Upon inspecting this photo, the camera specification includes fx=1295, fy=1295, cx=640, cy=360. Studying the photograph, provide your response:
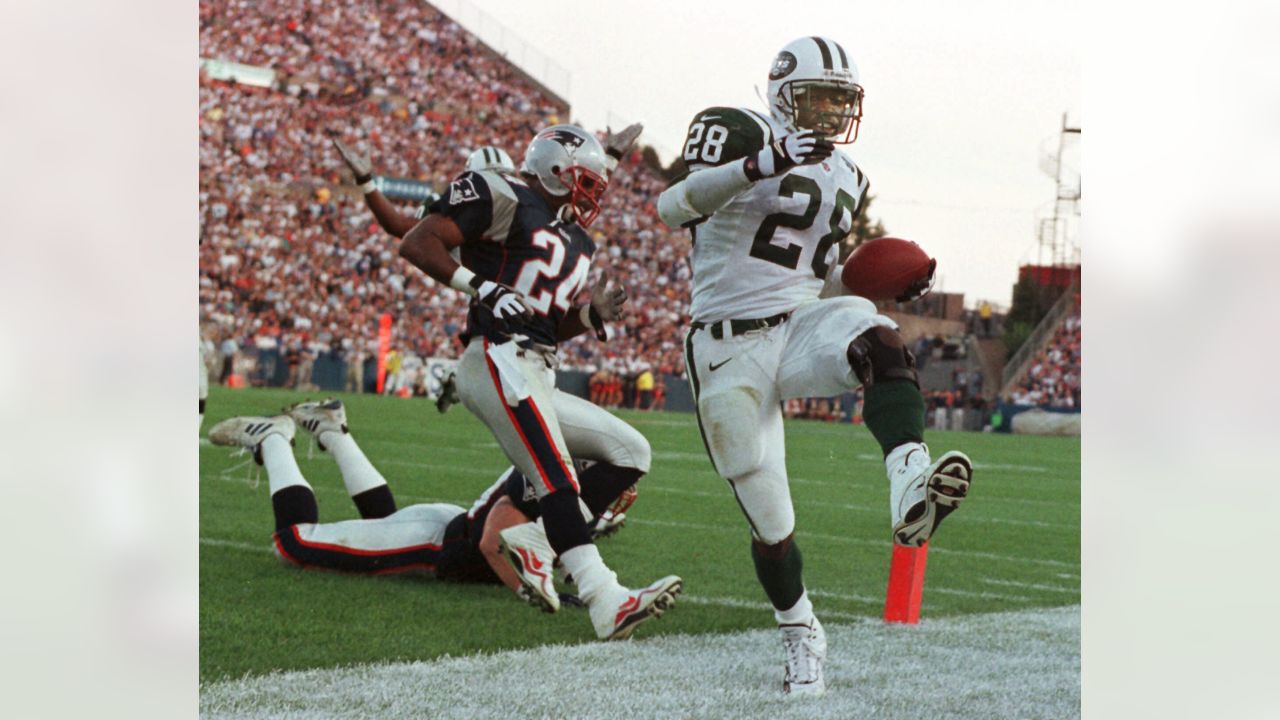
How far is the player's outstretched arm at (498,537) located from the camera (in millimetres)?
3506

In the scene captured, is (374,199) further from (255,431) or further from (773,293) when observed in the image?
(773,293)

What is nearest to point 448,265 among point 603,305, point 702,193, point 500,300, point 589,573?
point 500,300

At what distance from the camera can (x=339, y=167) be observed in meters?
16.1

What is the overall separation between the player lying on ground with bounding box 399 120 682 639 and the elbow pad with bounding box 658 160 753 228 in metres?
0.65

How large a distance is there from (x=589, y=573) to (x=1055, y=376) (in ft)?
40.1

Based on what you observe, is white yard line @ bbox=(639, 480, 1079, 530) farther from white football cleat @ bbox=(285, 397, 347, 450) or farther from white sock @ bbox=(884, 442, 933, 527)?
white sock @ bbox=(884, 442, 933, 527)

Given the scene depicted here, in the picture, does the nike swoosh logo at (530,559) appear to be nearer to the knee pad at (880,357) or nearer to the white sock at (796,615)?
the white sock at (796,615)

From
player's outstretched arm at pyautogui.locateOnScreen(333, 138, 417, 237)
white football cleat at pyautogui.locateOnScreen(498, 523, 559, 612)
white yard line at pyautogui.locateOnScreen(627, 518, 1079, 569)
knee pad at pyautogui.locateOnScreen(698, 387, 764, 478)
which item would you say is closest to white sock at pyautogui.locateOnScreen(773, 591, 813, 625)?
knee pad at pyautogui.locateOnScreen(698, 387, 764, 478)
